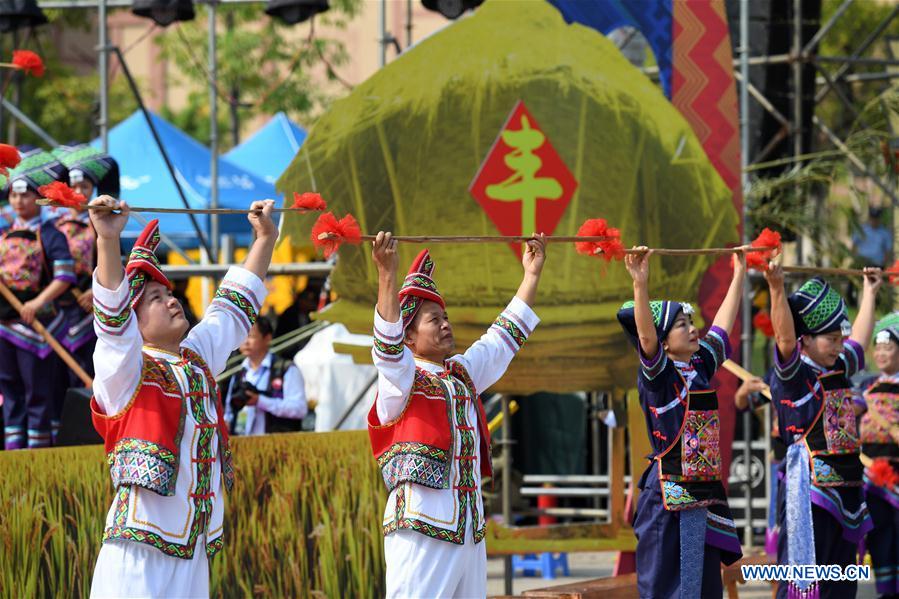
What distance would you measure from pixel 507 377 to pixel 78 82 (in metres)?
15.4

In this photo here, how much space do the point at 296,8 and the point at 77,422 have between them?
438 cm

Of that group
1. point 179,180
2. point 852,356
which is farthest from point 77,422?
point 179,180

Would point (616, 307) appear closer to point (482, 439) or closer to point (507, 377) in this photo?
point (507, 377)

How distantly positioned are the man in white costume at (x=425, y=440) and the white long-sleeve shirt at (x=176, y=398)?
569mm

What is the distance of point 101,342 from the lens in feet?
14.4

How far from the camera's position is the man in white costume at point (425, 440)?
4.83 m

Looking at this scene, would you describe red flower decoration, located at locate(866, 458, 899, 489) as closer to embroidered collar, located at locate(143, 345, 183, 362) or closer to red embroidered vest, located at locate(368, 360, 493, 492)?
red embroidered vest, located at locate(368, 360, 493, 492)

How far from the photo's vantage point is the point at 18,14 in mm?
10328

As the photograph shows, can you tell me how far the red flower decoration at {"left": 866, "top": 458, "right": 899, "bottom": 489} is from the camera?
23.6ft

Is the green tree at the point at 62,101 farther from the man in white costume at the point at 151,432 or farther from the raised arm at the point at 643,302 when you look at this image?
the man in white costume at the point at 151,432

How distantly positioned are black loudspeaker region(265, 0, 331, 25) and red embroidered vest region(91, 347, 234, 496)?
601 cm

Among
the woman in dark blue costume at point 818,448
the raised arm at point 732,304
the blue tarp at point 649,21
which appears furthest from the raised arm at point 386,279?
the blue tarp at point 649,21

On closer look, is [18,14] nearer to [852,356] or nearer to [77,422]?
[77,422]

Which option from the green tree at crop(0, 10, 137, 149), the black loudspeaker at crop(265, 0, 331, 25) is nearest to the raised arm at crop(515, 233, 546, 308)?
the black loudspeaker at crop(265, 0, 331, 25)
